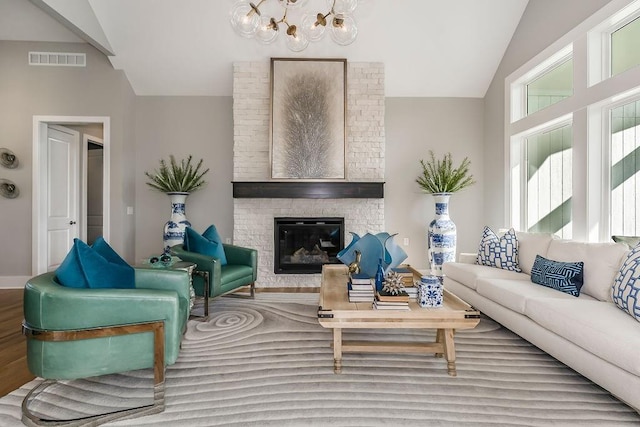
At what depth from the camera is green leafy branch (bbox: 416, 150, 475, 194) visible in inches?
184

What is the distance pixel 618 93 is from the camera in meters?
2.89

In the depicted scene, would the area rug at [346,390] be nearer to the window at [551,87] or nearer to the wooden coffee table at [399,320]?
the wooden coffee table at [399,320]

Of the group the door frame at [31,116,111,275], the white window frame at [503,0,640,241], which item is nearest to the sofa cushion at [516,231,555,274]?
the white window frame at [503,0,640,241]

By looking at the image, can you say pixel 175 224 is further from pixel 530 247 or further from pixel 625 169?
pixel 625 169

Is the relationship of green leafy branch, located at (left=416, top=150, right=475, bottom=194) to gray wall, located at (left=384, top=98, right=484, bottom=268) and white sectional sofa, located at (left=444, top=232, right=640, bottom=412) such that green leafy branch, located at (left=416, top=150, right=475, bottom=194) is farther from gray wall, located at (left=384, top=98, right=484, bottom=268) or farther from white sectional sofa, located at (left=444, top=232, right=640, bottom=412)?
white sectional sofa, located at (left=444, top=232, right=640, bottom=412)

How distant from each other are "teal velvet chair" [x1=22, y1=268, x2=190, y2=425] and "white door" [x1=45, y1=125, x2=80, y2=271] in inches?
147

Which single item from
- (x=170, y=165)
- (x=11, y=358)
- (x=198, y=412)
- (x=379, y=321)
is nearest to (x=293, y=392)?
(x=198, y=412)

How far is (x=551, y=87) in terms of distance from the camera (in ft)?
12.8

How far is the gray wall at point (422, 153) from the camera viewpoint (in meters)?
→ 5.20

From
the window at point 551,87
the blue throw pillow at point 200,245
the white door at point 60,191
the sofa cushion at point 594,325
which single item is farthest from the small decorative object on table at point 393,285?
the white door at point 60,191

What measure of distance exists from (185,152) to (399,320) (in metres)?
4.30

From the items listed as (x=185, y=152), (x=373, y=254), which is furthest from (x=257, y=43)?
(x=373, y=254)

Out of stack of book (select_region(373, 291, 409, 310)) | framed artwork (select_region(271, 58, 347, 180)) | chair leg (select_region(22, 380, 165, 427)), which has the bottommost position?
chair leg (select_region(22, 380, 165, 427))

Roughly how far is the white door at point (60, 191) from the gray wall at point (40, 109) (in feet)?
0.71
